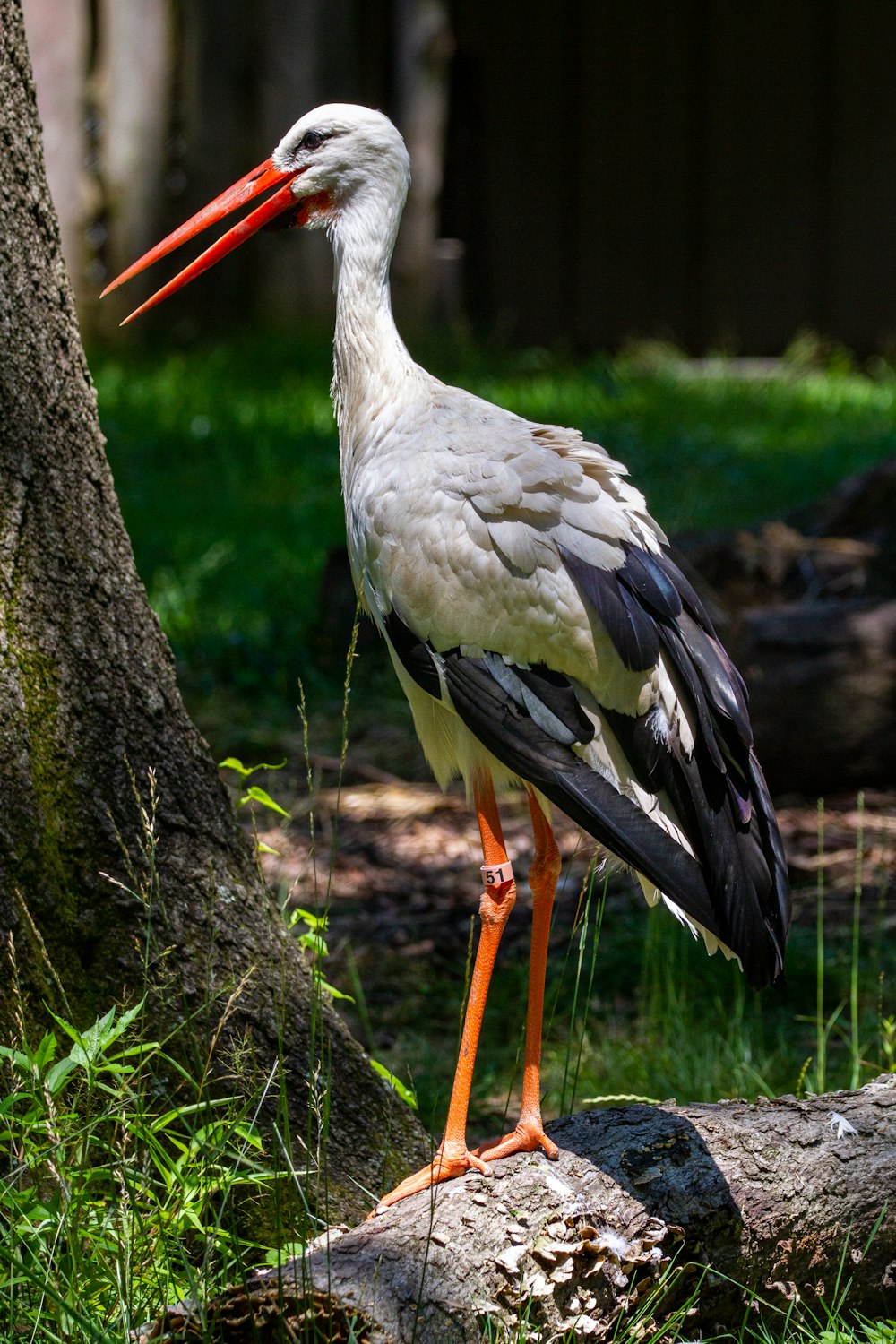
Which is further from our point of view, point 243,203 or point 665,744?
point 243,203

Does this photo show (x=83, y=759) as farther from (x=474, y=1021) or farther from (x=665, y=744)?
(x=665, y=744)

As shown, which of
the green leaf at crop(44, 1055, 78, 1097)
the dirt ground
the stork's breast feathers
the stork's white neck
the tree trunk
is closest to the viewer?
the green leaf at crop(44, 1055, 78, 1097)

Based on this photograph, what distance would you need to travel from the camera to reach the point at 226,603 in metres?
5.95

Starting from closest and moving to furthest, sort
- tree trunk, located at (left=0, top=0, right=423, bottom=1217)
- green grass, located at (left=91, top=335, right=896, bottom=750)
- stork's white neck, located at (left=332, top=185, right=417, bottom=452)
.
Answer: tree trunk, located at (left=0, top=0, right=423, bottom=1217), stork's white neck, located at (left=332, top=185, right=417, bottom=452), green grass, located at (left=91, top=335, right=896, bottom=750)

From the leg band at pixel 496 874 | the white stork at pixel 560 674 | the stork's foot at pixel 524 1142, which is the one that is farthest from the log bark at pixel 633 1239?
the leg band at pixel 496 874

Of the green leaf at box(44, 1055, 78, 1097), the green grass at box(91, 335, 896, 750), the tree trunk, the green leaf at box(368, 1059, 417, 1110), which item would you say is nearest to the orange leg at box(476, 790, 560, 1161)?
the green leaf at box(368, 1059, 417, 1110)

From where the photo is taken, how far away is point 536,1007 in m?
2.67

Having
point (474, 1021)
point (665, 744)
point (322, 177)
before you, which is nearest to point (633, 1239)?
point (474, 1021)

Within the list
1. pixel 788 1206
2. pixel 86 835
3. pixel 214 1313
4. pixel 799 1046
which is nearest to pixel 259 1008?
pixel 86 835

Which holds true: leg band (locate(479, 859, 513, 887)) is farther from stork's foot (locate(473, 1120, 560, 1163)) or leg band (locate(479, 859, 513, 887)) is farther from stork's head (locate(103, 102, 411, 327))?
stork's head (locate(103, 102, 411, 327))

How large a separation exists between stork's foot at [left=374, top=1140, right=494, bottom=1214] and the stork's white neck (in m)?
1.31

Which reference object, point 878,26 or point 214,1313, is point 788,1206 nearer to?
point 214,1313

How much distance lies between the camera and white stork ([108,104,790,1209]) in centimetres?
245

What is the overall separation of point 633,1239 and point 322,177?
201 cm
